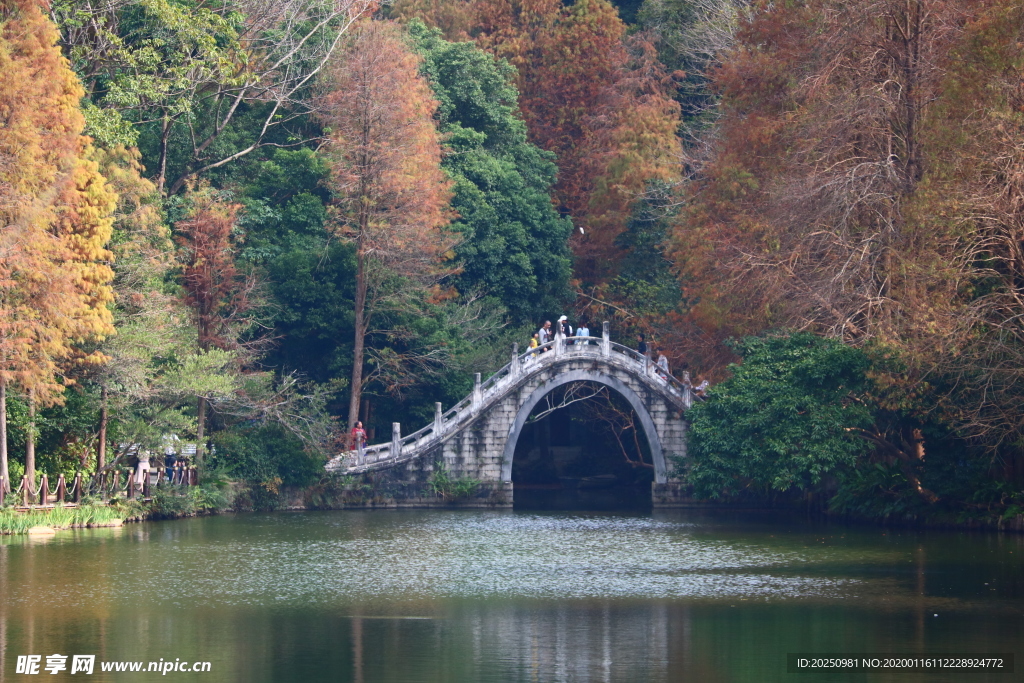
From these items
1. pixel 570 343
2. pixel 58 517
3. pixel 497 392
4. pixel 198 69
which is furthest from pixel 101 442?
pixel 570 343

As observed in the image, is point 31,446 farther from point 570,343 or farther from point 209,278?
point 570,343

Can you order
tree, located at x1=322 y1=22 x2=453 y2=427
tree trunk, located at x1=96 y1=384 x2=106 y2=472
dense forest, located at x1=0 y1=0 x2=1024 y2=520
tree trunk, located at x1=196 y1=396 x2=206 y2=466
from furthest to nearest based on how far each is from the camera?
tree, located at x1=322 y1=22 x2=453 y2=427
tree trunk, located at x1=196 y1=396 x2=206 y2=466
tree trunk, located at x1=96 y1=384 x2=106 y2=472
dense forest, located at x1=0 y1=0 x2=1024 y2=520

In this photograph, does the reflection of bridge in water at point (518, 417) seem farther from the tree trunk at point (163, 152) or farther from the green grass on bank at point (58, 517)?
the tree trunk at point (163, 152)

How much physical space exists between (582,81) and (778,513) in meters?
19.5

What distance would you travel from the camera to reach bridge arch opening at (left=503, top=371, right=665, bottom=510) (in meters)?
43.7

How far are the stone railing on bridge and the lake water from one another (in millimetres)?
6343

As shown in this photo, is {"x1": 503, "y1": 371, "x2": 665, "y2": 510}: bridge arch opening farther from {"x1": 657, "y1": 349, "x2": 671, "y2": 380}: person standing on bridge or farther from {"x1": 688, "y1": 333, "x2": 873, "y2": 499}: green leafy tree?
{"x1": 688, "y1": 333, "x2": 873, "y2": 499}: green leafy tree

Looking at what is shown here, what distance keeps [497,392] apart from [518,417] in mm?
949

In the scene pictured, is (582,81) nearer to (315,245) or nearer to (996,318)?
(315,245)

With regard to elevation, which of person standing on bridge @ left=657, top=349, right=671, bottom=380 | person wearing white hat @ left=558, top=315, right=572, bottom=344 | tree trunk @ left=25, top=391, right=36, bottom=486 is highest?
person wearing white hat @ left=558, top=315, right=572, bottom=344

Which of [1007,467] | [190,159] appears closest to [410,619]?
[1007,467]

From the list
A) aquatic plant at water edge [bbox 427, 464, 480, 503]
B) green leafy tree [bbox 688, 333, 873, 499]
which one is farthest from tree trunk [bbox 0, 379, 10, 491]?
green leafy tree [bbox 688, 333, 873, 499]

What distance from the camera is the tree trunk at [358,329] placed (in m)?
38.8

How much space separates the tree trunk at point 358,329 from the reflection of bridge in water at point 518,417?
149 cm
